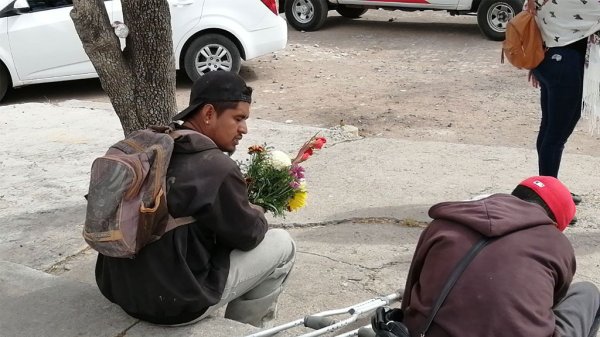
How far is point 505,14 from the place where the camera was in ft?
38.3

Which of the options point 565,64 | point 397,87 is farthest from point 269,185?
point 397,87

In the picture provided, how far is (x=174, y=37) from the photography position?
9.55m

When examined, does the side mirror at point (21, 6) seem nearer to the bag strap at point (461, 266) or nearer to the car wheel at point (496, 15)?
the car wheel at point (496, 15)

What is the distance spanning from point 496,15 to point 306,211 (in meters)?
7.63

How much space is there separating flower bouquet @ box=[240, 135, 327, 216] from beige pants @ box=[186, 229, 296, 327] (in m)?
0.30

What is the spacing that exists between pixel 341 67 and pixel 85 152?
15.7 feet

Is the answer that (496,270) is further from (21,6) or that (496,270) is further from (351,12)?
(351,12)

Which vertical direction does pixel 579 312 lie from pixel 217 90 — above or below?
below

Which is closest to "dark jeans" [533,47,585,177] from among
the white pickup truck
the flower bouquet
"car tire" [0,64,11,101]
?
the flower bouquet

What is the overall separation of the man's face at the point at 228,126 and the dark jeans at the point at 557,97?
7.47 feet

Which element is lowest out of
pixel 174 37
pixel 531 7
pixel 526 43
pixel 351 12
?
pixel 351 12

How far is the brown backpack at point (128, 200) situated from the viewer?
2.81 metres

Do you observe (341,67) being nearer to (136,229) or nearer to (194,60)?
(194,60)

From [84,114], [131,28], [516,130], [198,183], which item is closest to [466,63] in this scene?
[516,130]
